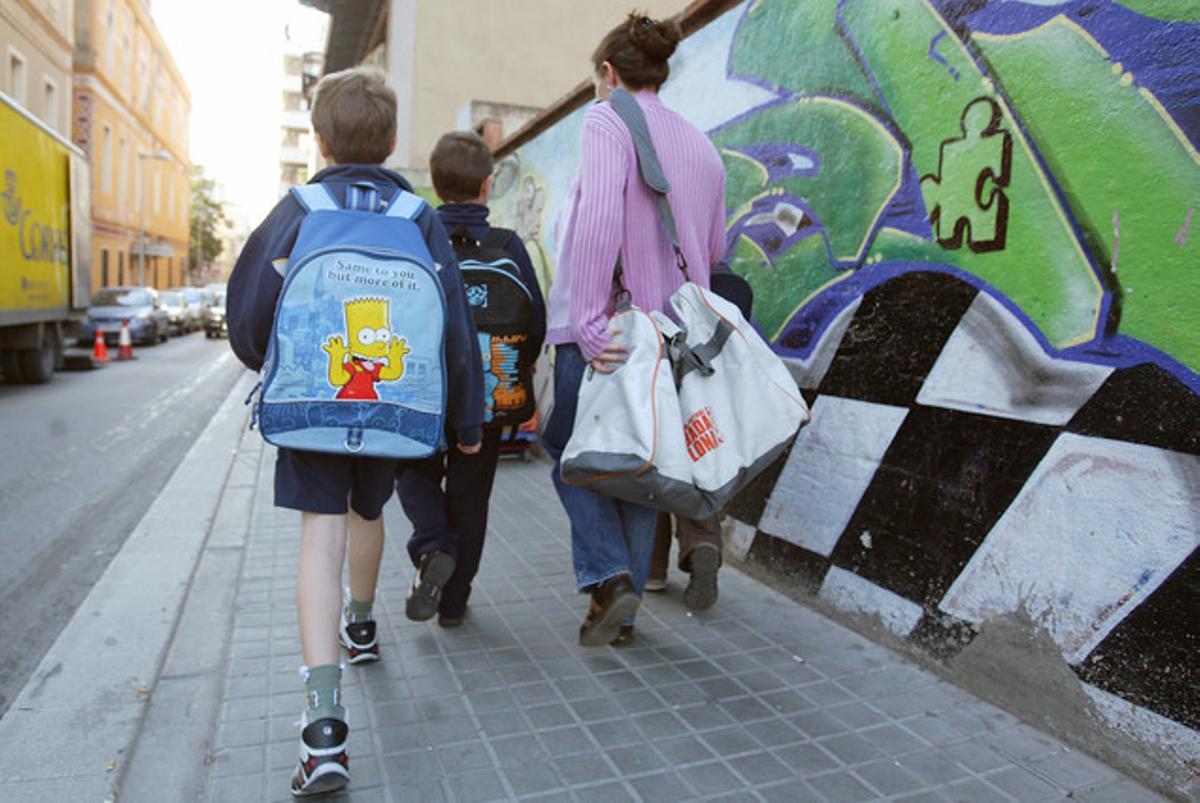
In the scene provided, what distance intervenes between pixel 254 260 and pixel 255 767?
1356 millimetres

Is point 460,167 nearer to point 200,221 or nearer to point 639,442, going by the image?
point 639,442

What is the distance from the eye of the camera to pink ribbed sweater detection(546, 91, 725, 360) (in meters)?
2.78

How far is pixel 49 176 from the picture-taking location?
1212cm

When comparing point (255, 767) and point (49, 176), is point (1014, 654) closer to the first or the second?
Answer: point (255, 767)

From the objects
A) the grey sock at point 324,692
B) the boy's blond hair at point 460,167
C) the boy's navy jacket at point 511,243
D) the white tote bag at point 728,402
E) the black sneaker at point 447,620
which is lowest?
the black sneaker at point 447,620

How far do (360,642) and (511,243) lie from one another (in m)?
1.51

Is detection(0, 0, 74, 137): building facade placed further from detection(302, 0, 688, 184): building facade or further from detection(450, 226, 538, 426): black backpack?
detection(450, 226, 538, 426): black backpack

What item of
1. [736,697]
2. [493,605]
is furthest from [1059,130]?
[493,605]

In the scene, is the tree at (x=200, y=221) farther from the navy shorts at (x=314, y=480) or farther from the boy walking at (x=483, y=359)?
the navy shorts at (x=314, y=480)

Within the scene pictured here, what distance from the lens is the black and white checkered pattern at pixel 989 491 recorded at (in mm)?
2311

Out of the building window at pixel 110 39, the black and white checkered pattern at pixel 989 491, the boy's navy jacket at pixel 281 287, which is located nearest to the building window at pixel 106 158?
the building window at pixel 110 39

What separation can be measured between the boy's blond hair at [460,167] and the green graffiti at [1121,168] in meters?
1.81

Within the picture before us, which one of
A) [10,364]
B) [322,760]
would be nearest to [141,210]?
[10,364]

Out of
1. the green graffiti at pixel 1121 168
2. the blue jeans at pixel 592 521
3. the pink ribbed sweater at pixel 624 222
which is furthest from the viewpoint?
the blue jeans at pixel 592 521
